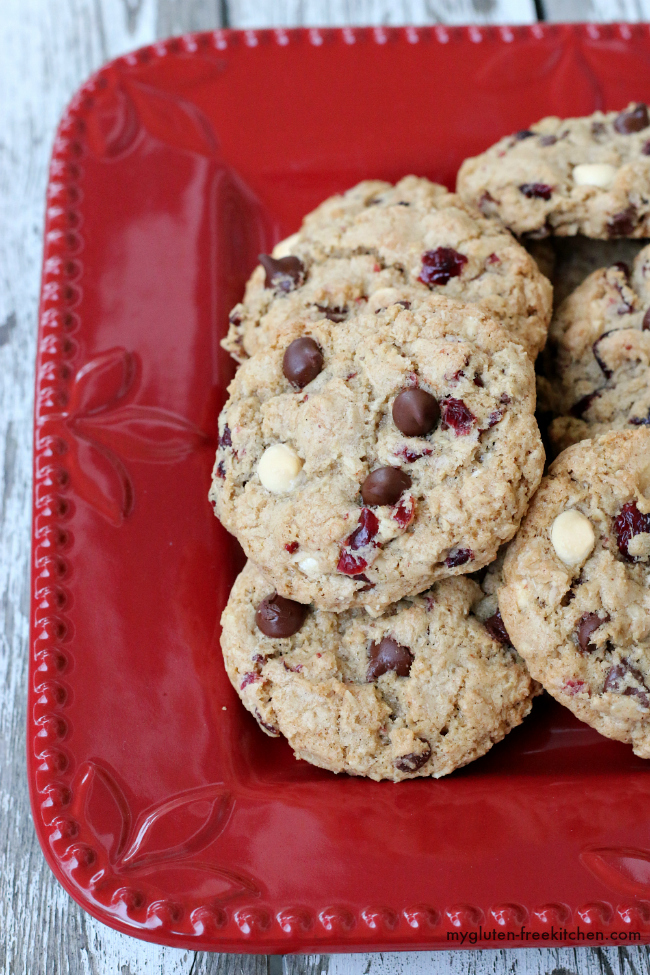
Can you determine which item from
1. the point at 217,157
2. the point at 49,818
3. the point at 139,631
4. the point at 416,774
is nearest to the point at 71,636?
the point at 139,631

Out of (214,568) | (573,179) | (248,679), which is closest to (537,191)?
(573,179)

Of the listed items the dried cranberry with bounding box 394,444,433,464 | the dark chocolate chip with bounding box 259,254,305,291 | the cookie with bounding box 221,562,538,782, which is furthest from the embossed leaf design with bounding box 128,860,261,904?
the dark chocolate chip with bounding box 259,254,305,291

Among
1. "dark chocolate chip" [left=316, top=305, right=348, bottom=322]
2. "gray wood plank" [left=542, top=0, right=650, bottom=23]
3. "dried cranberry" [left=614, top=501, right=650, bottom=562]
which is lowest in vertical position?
Result: "dried cranberry" [left=614, top=501, right=650, bottom=562]

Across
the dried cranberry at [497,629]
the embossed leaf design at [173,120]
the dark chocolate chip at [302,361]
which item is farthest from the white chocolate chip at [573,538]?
the embossed leaf design at [173,120]

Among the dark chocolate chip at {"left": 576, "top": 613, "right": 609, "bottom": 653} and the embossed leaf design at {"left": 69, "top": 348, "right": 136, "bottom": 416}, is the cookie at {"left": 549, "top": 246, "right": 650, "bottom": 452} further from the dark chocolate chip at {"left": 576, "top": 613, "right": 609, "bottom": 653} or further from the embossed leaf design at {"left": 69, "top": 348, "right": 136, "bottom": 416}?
the embossed leaf design at {"left": 69, "top": 348, "right": 136, "bottom": 416}

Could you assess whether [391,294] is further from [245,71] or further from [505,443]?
[245,71]

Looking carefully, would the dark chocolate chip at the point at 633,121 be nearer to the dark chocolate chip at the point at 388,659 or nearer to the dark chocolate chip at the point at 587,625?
the dark chocolate chip at the point at 587,625
